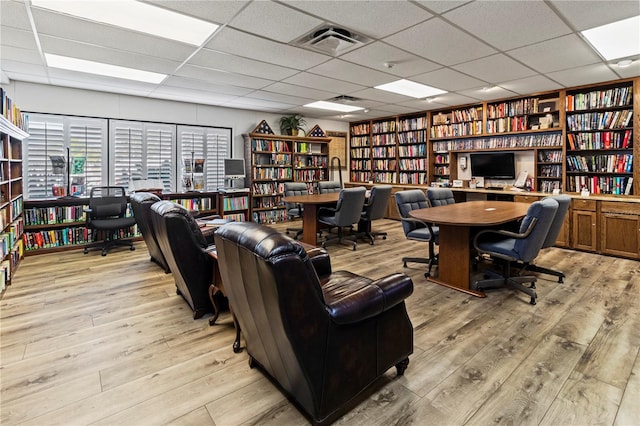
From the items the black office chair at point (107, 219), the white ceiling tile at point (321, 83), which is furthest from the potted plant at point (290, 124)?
the black office chair at point (107, 219)

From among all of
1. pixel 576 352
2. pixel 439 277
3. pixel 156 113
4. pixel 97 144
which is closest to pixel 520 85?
pixel 439 277

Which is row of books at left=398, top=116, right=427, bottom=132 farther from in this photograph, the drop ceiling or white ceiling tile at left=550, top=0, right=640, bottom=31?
white ceiling tile at left=550, top=0, right=640, bottom=31

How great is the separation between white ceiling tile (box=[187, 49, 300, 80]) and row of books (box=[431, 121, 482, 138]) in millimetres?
4032

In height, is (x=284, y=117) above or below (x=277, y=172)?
above

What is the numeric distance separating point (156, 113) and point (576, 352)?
6658 mm

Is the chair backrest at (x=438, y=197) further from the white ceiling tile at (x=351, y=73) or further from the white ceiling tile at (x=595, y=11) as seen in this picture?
the white ceiling tile at (x=595, y=11)

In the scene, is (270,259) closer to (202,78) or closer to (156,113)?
(202,78)

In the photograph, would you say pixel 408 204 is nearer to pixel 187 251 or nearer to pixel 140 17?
pixel 187 251

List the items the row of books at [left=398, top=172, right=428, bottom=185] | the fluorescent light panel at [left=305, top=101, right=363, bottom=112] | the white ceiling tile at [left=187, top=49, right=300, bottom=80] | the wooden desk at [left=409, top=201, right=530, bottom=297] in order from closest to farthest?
the wooden desk at [left=409, top=201, right=530, bottom=297]
the white ceiling tile at [left=187, top=49, right=300, bottom=80]
the fluorescent light panel at [left=305, top=101, right=363, bottom=112]
the row of books at [left=398, top=172, right=428, bottom=185]

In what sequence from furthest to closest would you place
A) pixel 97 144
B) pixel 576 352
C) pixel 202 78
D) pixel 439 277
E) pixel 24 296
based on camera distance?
pixel 97 144, pixel 202 78, pixel 439 277, pixel 24 296, pixel 576 352

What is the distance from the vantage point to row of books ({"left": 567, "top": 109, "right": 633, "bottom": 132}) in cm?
495

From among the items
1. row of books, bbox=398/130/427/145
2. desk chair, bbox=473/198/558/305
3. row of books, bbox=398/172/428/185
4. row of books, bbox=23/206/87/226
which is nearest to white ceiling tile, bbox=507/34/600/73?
desk chair, bbox=473/198/558/305

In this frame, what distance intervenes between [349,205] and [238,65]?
94.4 inches

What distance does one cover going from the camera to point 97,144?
5680 mm
